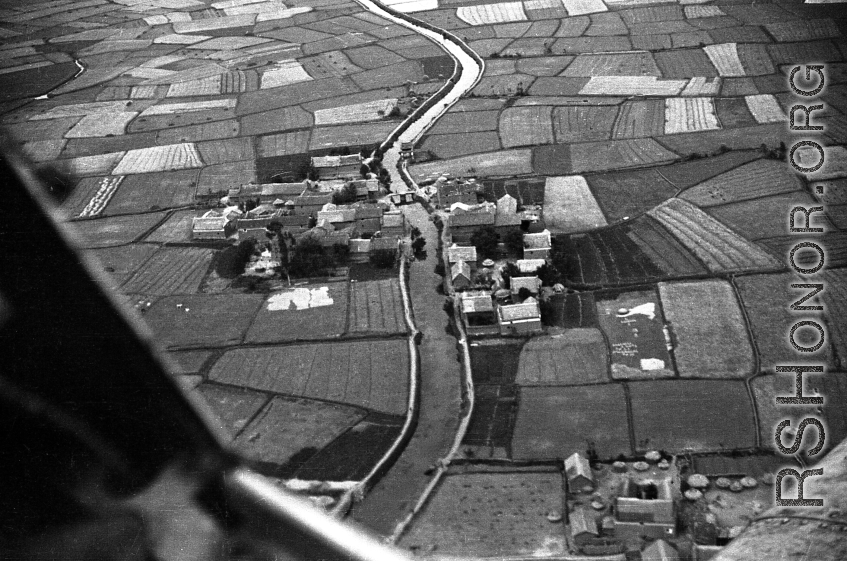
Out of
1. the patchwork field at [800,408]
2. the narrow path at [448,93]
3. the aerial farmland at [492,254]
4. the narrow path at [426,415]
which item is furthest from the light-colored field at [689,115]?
the patchwork field at [800,408]

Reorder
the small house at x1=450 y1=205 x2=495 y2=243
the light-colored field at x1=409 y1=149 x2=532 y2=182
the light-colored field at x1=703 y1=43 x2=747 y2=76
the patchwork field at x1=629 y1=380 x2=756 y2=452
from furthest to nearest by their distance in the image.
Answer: the light-colored field at x1=703 y1=43 x2=747 y2=76 → the light-colored field at x1=409 y1=149 x2=532 y2=182 → the small house at x1=450 y1=205 x2=495 y2=243 → the patchwork field at x1=629 y1=380 x2=756 y2=452

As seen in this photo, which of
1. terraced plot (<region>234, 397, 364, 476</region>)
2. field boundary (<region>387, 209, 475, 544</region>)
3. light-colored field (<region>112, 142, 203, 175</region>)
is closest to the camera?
→ field boundary (<region>387, 209, 475, 544</region>)

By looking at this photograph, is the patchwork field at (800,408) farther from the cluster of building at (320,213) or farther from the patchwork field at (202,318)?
the patchwork field at (202,318)

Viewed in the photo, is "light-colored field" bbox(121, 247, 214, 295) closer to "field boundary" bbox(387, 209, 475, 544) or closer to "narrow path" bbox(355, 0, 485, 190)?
"field boundary" bbox(387, 209, 475, 544)

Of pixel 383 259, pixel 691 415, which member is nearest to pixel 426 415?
pixel 691 415

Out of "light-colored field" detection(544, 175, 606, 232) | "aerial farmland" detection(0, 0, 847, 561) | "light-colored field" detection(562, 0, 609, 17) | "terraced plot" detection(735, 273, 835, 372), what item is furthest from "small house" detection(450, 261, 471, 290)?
"light-colored field" detection(562, 0, 609, 17)

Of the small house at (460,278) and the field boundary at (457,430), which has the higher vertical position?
the small house at (460,278)
